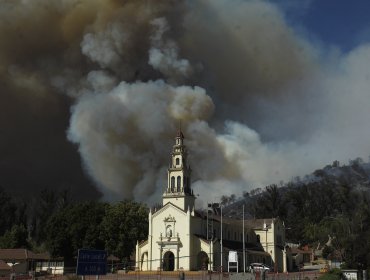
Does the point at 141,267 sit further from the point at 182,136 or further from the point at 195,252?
the point at 182,136

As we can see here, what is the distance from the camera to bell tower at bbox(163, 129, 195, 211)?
8238cm

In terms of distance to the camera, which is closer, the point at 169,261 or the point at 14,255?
the point at 169,261

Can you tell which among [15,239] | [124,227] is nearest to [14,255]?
[15,239]

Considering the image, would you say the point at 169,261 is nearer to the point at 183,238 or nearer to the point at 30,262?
the point at 183,238

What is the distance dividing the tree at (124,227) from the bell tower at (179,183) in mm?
5384

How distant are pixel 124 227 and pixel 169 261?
9.38 metres

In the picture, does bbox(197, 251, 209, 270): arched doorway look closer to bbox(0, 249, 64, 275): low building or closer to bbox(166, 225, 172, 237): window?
bbox(166, 225, 172, 237): window

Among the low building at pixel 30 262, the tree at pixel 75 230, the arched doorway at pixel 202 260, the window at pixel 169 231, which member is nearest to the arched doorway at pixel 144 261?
the window at pixel 169 231

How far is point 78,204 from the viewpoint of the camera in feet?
285

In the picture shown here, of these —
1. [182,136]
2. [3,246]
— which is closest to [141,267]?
[182,136]

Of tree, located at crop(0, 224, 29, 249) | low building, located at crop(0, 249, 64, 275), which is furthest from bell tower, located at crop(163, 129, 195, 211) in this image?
tree, located at crop(0, 224, 29, 249)

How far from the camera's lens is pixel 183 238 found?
7719 cm

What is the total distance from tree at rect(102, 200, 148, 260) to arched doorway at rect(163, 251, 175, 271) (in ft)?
21.9

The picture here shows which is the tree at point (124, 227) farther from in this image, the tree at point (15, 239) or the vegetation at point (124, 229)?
the tree at point (15, 239)
